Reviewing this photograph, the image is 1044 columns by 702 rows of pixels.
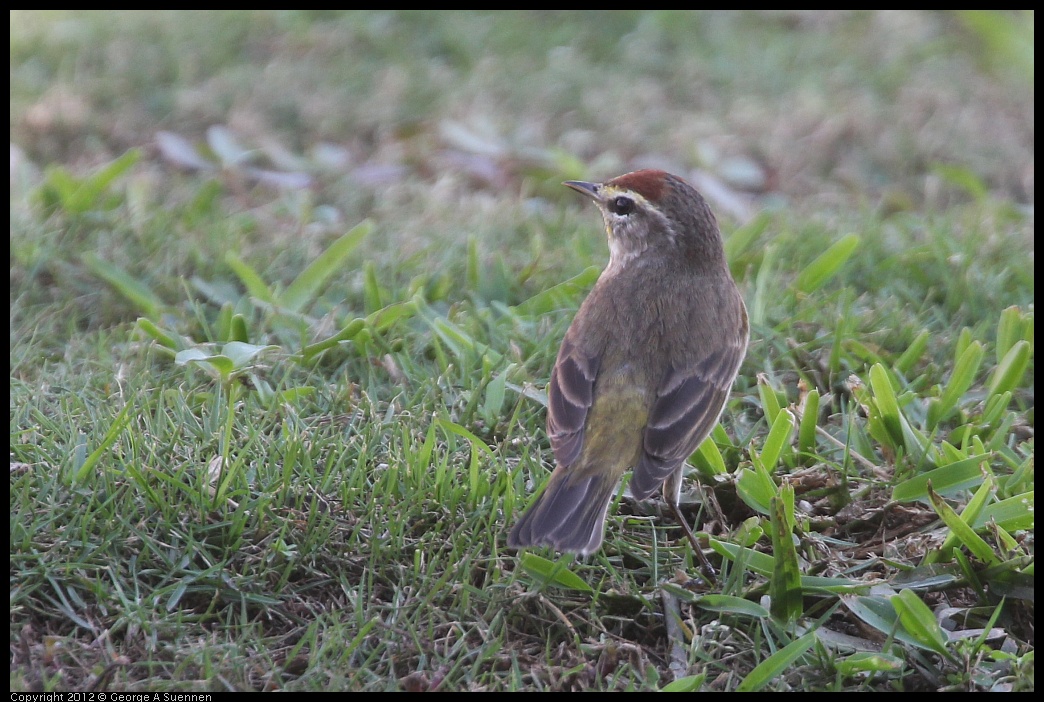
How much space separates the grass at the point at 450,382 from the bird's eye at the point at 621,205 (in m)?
0.68

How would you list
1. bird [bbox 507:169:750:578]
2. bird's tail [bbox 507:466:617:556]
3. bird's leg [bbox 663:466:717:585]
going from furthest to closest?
1. bird's leg [bbox 663:466:717:585]
2. bird [bbox 507:169:750:578]
3. bird's tail [bbox 507:466:617:556]

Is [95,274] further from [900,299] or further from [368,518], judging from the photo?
[900,299]

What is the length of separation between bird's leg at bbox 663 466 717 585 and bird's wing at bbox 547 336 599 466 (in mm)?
396

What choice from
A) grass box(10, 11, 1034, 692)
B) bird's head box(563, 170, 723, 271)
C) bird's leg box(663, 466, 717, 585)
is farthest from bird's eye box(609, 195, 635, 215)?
bird's leg box(663, 466, 717, 585)

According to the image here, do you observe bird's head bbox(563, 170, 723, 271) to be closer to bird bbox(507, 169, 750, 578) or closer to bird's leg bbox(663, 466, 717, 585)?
bird bbox(507, 169, 750, 578)

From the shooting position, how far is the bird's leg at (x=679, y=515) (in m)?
4.16

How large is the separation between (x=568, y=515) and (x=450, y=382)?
1.32 meters

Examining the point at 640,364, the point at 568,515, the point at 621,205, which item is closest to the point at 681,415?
the point at 640,364

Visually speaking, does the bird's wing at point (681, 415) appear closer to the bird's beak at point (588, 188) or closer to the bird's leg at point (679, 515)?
the bird's leg at point (679, 515)

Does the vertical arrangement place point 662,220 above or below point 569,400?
above

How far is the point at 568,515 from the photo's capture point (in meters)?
3.88

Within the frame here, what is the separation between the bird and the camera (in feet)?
13.2

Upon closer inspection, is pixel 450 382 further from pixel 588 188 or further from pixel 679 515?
pixel 679 515

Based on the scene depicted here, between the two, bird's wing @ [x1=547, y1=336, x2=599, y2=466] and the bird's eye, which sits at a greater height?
the bird's eye
